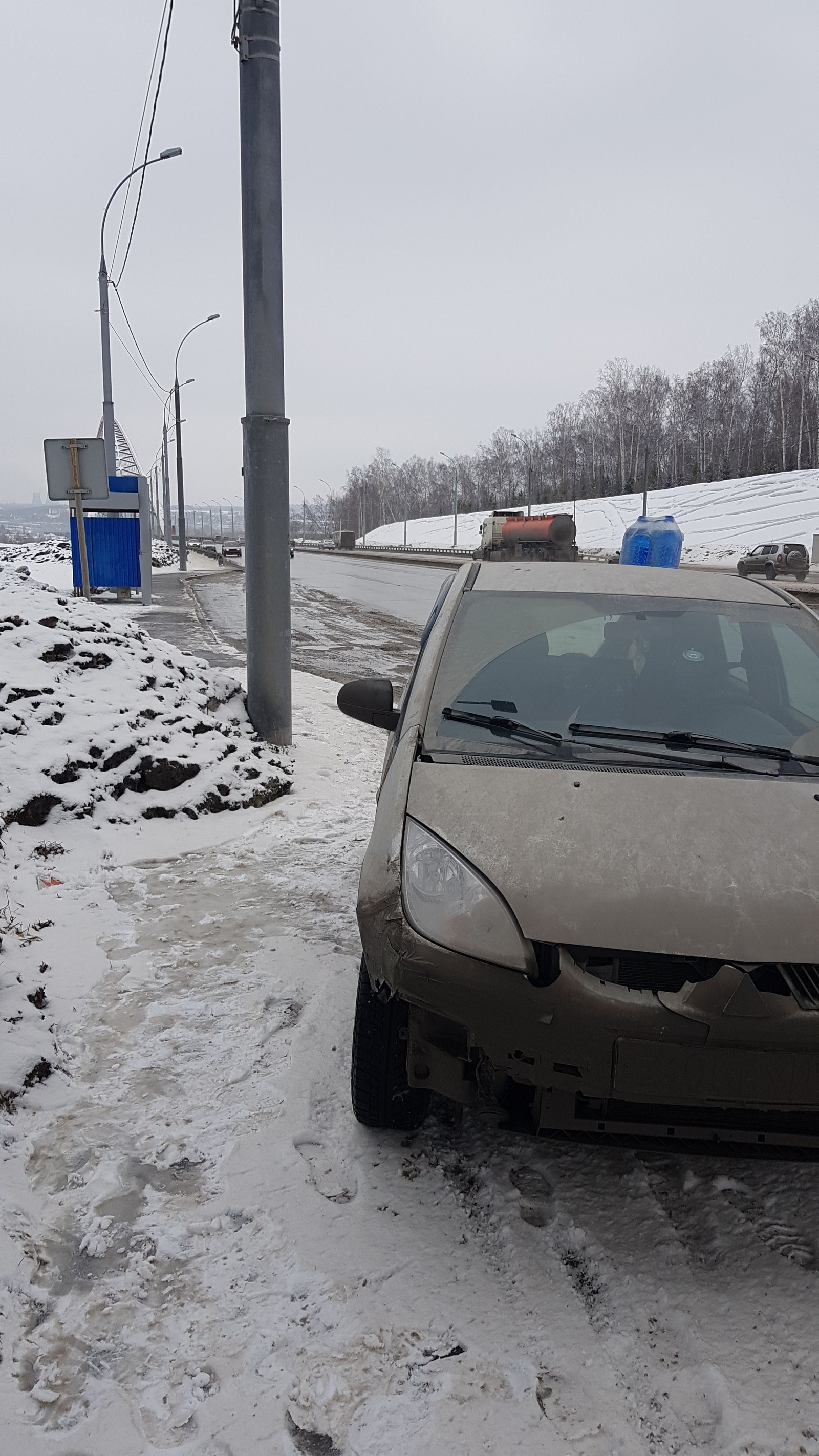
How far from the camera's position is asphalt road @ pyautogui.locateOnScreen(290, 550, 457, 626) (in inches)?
815

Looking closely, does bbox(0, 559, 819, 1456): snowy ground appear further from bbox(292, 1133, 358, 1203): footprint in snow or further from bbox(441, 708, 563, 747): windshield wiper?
bbox(441, 708, 563, 747): windshield wiper

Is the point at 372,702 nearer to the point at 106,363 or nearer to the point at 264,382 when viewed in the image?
the point at 264,382

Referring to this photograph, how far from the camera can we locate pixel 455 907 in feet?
7.18

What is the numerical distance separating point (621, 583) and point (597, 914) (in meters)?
1.84

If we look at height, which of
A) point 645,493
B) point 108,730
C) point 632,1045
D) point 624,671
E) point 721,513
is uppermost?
point 645,493

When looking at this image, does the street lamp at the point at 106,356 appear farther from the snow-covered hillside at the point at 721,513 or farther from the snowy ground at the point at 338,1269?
the snow-covered hillside at the point at 721,513

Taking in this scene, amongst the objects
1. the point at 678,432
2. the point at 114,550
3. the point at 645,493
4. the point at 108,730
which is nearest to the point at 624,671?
the point at 108,730

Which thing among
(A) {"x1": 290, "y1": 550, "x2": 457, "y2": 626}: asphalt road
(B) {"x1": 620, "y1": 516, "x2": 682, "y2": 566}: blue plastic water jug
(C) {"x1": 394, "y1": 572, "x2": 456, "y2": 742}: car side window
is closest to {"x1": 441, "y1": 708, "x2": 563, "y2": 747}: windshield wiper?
(C) {"x1": 394, "y1": 572, "x2": 456, "y2": 742}: car side window

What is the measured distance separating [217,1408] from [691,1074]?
114 centimetres

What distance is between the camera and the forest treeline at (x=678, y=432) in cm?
8244

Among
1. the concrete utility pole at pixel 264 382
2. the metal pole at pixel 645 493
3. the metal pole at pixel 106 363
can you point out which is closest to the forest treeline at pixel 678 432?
the metal pole at pixel 645 493

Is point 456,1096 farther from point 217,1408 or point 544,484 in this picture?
point 544,484

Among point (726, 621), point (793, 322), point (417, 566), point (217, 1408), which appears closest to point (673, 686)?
point (726, 621)

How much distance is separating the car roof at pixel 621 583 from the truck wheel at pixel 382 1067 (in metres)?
1.69
